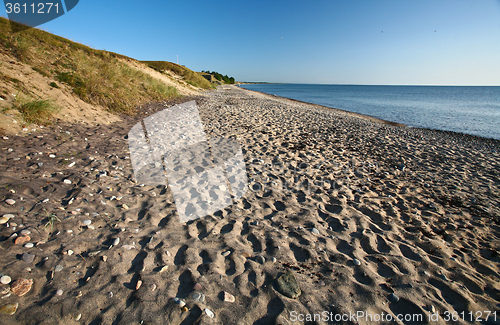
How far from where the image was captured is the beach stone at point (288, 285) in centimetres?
274

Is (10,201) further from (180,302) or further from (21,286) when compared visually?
(180,302)

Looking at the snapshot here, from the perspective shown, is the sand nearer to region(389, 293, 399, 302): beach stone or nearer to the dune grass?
region(389, 293, 399, 302): beach stone

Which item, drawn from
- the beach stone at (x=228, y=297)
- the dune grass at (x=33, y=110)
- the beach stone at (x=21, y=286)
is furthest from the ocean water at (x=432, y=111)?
the dune grass at (x=33, y=110)

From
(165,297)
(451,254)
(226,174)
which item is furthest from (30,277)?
(451,254)

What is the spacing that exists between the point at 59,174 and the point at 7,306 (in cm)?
320

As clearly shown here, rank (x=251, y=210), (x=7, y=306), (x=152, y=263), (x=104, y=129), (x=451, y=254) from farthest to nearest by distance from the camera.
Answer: (x=104, y=129)
(x=251, y=210)
(x=451, y=254)
(x=152, y=263)
(x=7, y=306)

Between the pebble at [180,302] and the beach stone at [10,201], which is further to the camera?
the beach stone at [10,201]

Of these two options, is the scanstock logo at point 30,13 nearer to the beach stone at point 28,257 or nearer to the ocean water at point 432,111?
the beach stone at point 28,257

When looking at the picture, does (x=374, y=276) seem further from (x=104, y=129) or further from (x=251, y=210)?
(x=104, y=129)

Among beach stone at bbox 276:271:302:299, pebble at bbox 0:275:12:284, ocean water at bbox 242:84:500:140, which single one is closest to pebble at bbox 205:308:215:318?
beach stone at bbox 276:271:302:299

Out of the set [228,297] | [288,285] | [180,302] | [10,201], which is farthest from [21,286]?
[288,285]

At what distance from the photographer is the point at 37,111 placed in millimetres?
6582

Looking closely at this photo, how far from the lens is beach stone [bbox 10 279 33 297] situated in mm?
2262

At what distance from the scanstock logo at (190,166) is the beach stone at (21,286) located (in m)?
2.01
